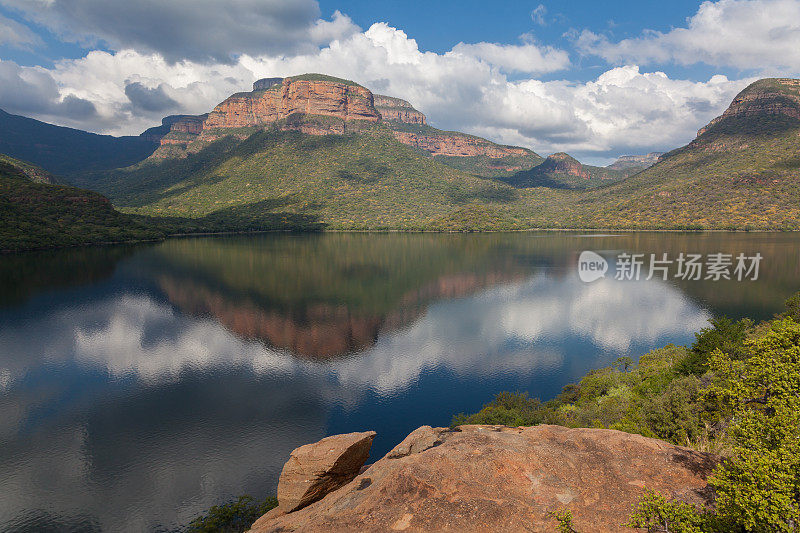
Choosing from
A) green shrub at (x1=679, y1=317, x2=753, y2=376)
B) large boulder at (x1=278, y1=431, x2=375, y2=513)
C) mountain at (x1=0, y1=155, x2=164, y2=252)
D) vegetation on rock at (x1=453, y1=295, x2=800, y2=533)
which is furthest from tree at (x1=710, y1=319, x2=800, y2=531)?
mountain at (x1=0, y1=155, x2=164, y2=252)

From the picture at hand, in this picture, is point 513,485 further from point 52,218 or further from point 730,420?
point 52,218

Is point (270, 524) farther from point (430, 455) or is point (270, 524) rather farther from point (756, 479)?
point (756, 479)

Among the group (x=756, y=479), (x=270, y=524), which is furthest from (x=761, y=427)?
(x=270, y=524)

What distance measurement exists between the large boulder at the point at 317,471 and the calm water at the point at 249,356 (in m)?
12.2

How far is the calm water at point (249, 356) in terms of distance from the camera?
→ 30203 mm

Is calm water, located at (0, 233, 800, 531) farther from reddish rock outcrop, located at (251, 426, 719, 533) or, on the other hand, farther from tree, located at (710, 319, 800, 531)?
tree, located at (710, 319, 800, 531)

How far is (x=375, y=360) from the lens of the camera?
53.6 meters

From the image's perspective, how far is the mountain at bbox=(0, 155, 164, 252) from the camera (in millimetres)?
137875

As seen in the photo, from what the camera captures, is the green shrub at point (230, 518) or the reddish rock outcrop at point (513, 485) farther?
the green shrub at point (230, 518)

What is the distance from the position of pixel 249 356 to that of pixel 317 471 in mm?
39856

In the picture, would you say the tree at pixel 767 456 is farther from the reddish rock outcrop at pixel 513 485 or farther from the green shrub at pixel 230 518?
the green shrub at pixel 230 518

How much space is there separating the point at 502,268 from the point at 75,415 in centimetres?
10590

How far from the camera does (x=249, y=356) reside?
5453 centimetres

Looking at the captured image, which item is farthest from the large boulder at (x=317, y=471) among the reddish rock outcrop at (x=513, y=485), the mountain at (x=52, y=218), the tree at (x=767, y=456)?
the mountain at (x=52, y=218)
